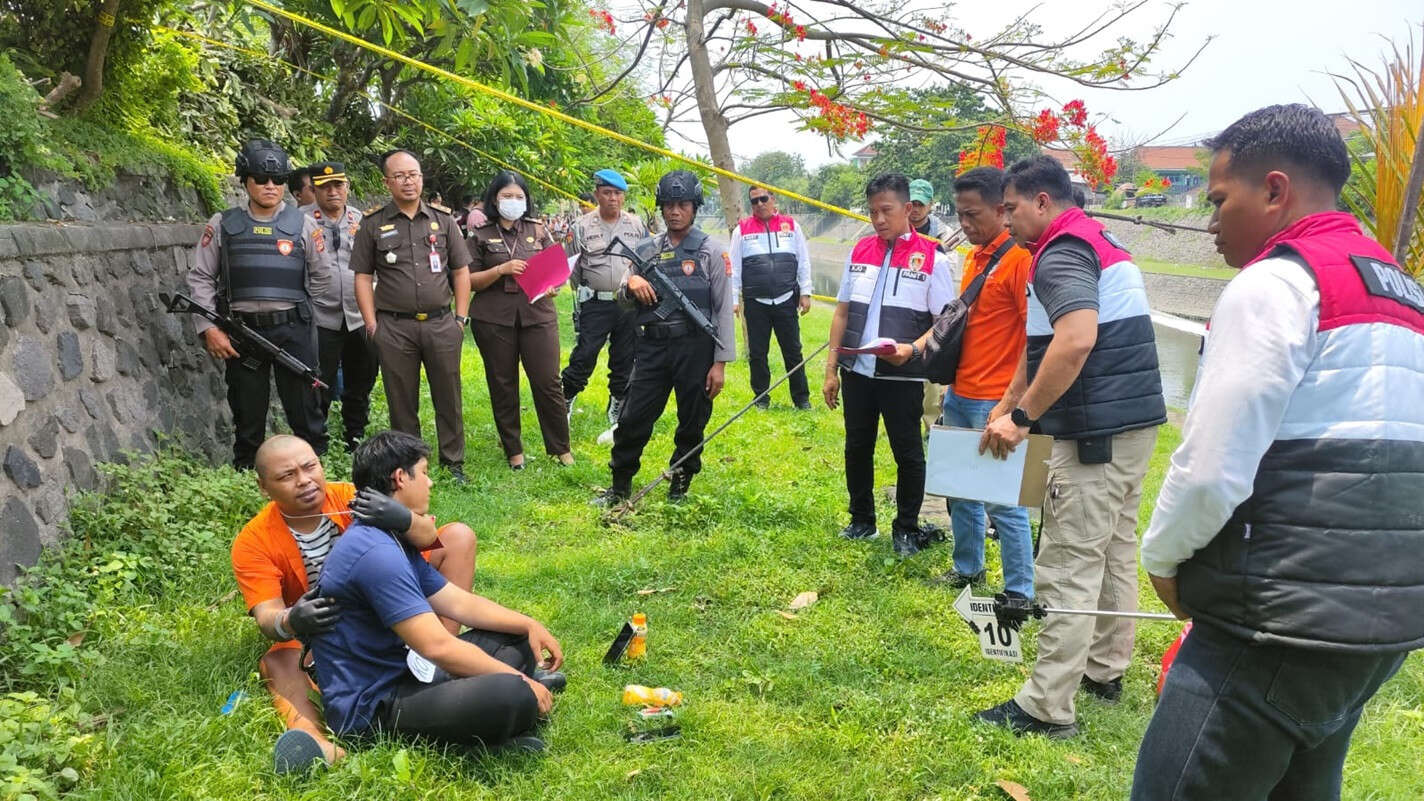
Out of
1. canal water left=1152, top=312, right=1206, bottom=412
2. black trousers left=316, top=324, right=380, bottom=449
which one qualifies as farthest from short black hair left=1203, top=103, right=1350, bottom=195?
canal water left=1152, top=312, right=1206, bottom=412

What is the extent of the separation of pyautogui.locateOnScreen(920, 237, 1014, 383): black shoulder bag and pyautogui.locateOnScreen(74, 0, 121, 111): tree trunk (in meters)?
4.68

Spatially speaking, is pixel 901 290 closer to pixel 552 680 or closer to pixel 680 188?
pixel 680 188

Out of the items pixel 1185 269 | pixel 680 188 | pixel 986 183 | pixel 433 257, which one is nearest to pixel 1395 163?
pixel 986 183

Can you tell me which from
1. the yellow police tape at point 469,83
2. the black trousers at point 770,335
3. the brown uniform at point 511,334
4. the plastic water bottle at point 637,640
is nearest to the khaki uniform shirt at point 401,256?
the brown uniform at point 511,334

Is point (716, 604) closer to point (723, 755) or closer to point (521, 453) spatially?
point (723, 755)

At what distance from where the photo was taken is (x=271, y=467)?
10.5 ft

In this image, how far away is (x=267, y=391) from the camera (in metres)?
5.27

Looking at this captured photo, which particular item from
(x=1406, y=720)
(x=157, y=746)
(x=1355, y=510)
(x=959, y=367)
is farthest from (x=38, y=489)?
(x=1406, y=720)

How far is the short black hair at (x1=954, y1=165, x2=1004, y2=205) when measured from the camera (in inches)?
155

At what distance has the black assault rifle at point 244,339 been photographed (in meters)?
4.95

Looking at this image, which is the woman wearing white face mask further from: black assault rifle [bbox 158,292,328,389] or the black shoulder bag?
the black shoulder bag

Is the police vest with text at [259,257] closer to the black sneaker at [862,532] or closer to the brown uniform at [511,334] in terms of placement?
the brown uniform at [511,334]

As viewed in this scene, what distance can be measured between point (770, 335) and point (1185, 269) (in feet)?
82.0

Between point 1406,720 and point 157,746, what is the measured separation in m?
4.24
